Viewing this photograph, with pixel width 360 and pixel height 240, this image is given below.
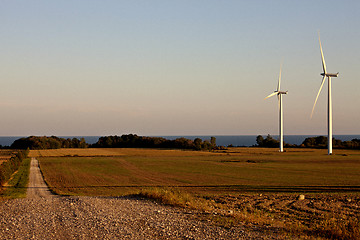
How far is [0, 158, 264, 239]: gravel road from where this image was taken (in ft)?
45.0

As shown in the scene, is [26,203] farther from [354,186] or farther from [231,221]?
[354,186]

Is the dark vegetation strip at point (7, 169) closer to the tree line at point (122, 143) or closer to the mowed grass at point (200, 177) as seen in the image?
the mowed grass at point (200, 177)

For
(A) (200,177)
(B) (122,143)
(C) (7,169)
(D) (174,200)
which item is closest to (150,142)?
(B) (122,143)

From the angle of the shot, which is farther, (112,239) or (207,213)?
(207,213)

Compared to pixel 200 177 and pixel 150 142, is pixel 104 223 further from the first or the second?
pixel 150 142

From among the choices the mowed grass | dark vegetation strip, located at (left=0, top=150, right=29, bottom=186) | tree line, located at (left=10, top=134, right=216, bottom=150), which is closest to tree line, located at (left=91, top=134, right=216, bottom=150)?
tree line, located at (left=10, top=134, right=216, bottom=150)

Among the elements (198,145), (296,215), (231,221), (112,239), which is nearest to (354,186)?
(296,215)

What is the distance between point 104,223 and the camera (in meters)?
15.5

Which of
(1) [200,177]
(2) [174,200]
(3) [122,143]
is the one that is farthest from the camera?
(3) [122,143]

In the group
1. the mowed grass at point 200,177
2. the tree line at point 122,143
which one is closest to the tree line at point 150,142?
the tree line at point 122,143

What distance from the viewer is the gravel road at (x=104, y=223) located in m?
13.7

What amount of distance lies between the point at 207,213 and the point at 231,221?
7.01 feet

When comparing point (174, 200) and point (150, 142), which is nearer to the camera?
point (174, 200)

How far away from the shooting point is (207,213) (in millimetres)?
17781
